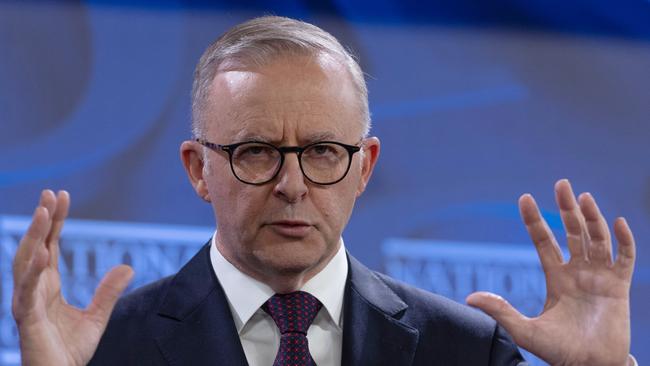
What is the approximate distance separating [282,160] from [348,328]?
426mm

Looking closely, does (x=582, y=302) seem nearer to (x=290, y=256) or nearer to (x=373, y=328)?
(x=373, y=328)

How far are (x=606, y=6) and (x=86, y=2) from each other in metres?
1.99

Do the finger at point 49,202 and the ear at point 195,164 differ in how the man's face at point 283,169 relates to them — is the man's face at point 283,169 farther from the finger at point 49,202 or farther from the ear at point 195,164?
the finger at point 49,202

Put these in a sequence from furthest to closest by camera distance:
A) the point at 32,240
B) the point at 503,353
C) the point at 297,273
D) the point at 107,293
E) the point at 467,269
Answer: the point at 467,269, the point at 503,353, the point at 297,273, the point at 107,293, the point at 32,240

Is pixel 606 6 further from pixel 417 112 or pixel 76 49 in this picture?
pixel 76 49

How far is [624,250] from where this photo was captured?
2.16m

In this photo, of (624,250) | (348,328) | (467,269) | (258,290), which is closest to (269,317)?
(258,290)

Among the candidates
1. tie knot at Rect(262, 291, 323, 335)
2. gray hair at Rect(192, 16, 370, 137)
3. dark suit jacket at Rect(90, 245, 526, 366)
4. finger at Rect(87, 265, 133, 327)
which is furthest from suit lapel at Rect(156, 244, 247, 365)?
gray hair at Rect(192, 16, 370, 137)

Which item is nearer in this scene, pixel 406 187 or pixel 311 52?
pixel 311 52

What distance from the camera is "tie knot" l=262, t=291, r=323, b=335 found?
7.55 ft

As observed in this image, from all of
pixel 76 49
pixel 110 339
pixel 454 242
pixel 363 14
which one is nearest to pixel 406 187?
pixel 454 242

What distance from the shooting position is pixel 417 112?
3.74 meters

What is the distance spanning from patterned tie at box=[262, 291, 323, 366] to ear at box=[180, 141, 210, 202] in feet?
1.08

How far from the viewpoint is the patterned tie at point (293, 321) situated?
7.39 ft
